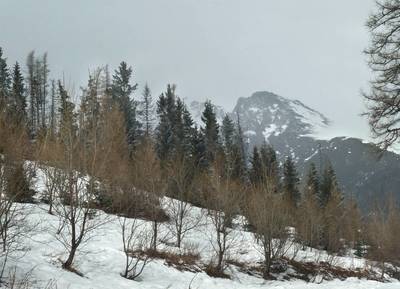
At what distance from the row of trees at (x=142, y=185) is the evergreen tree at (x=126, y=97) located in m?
0.25

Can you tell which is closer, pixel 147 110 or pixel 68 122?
pixel 68 122

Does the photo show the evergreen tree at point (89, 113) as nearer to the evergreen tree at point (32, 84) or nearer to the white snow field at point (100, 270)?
the white snow field at point (100, 270)

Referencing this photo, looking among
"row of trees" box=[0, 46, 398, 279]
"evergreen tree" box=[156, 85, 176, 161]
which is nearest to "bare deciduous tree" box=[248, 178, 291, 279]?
"row of trees" box=[0, 46, 398, 279]

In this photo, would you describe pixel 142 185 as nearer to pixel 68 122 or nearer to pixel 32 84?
pixel 68 122

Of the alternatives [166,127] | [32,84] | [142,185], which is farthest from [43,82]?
[142,185]

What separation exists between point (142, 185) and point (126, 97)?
4015cm

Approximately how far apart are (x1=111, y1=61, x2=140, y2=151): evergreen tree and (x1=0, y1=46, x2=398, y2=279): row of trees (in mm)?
252

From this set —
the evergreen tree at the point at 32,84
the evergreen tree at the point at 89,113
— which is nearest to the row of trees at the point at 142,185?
the evergreen tree at the point at 89,113

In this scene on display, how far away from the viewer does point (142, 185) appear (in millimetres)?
23094

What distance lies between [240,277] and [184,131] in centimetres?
3409

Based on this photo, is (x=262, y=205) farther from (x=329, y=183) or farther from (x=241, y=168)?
(x=329, y=183)

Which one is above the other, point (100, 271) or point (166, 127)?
point (166, 127)

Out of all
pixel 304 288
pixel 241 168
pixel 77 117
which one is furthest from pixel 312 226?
pixel 77 117

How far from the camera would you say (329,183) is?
219ft
